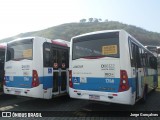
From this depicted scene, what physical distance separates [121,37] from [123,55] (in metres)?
0.63

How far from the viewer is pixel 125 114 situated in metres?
8.35

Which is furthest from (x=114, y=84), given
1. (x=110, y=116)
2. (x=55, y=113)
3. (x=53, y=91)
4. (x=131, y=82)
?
(x=53, y=91)

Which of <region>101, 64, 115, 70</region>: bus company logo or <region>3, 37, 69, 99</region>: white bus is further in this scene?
<region>3, 37, 69, 99</region>: white bus

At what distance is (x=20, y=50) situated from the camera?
9867 mm

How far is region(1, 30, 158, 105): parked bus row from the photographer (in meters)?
7.62

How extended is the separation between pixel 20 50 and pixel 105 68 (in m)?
4.13

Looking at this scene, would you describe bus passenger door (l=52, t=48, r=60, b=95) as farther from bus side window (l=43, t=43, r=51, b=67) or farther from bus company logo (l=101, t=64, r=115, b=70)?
bus company logo (l=101, t=64, r=115, b=70)

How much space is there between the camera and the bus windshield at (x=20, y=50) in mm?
9422

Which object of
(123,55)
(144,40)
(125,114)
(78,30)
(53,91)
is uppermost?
(78,30)

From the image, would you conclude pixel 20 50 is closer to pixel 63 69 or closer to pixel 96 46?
pixel 63 69

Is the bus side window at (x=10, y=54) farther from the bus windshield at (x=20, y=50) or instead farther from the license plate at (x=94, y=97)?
the license plate at (x=94, y=97)

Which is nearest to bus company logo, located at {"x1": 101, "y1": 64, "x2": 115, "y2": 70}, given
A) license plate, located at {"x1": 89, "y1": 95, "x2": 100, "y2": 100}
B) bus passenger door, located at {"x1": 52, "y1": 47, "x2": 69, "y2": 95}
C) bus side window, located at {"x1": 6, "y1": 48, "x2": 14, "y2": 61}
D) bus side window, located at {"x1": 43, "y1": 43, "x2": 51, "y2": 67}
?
license plate, located at {"x1": 89, "y1": 95, "x2": 100, "y2": 100}

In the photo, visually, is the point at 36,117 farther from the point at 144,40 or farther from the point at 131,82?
the point at 144,40

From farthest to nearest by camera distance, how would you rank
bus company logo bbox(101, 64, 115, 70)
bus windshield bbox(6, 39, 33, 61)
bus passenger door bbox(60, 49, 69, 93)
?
1. bus passenger door bbox(60, 49, 69, 93)
2. bus windshield bbox(6, 39, 33, 61)
3. bus company logo bbox(101, 64, 115, 70)
